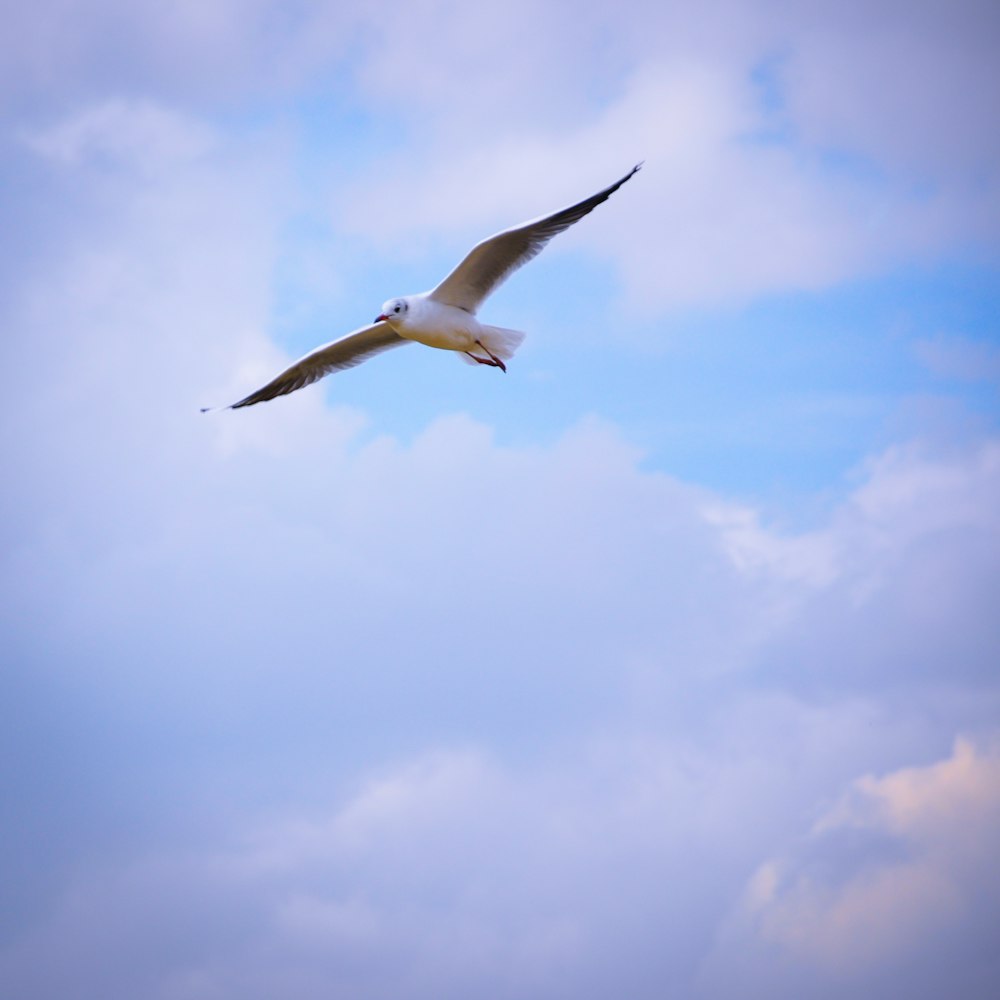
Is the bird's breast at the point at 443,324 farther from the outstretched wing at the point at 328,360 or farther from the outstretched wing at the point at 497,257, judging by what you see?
the outstretched wing at the point at 328,360

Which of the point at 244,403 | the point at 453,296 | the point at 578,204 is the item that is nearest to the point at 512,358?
the point at 453,296

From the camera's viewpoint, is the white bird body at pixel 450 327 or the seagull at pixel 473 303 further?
the white bird body at pixel 450 327

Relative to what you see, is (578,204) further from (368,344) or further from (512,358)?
(368,344)

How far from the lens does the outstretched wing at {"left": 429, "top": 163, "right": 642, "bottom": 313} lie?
1311cm

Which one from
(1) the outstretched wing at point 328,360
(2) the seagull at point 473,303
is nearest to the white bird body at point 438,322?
(2) the seagull at point 473,303

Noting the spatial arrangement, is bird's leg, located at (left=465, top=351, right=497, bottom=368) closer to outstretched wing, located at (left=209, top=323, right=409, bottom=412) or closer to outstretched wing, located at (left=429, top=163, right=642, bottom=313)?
outstretched wing, located at (left=429, top=163, right=642, bottom=313)

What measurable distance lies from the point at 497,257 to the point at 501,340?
2.64 ft

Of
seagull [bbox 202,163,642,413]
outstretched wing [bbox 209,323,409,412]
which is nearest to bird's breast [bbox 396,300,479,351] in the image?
seagull [bbox 202,163,642,413]

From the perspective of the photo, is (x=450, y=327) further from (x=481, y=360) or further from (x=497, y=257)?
(x=497, y=257)

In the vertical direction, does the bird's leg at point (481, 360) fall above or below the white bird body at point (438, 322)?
below

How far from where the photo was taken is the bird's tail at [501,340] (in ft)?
45.6

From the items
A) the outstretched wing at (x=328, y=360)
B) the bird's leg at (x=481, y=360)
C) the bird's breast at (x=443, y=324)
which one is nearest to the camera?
the bird's breast at (x=443, y=324)

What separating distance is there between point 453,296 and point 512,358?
836 mm

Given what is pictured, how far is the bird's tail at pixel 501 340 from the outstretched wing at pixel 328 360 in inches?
60.1
